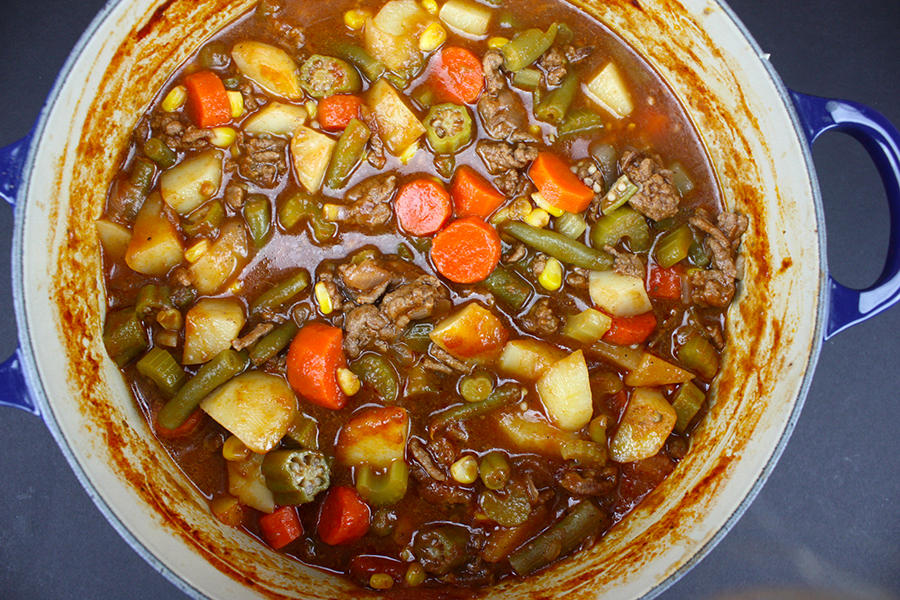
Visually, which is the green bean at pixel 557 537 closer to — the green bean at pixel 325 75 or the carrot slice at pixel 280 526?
the carrot slice at pixel 280 526

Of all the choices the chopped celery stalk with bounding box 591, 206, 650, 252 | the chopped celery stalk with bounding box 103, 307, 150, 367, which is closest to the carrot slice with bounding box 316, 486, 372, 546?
the chopped celery stalk with bounding box 103, 307, 150, 367

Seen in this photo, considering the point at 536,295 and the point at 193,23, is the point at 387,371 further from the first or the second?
the point at 193,23

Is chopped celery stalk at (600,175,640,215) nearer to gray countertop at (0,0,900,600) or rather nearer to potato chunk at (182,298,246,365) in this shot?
gray countertop at (0,0,900,600)

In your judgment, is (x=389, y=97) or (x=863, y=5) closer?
(x=389, y=97)

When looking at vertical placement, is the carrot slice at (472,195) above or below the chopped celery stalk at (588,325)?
above

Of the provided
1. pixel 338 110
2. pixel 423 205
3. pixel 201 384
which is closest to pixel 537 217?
pixel 423 205

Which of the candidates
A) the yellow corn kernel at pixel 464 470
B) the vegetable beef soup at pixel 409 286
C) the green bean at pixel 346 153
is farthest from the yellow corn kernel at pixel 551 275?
the green bean at pixel 346 153

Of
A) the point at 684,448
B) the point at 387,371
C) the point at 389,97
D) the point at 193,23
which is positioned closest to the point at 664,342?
the point at 684,448
